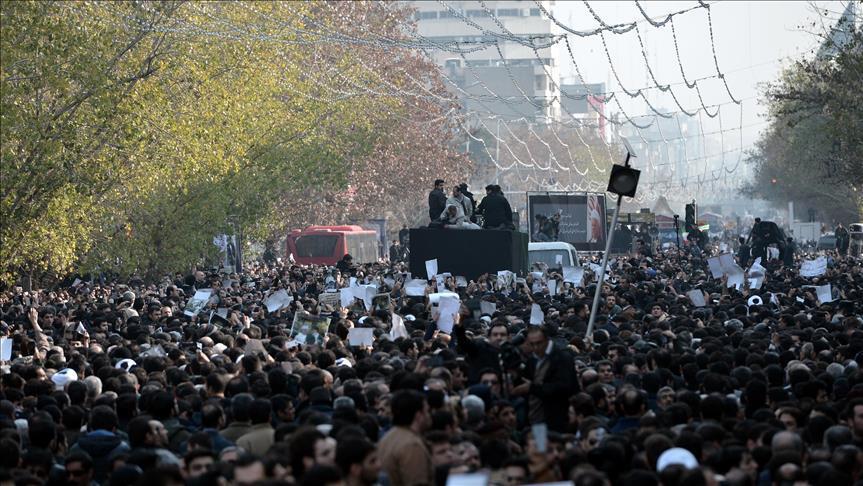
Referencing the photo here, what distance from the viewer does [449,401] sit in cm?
1186

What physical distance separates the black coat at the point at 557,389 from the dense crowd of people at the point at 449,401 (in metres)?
0.02

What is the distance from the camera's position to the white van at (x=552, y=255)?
1503 inches

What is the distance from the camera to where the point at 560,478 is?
389 inches

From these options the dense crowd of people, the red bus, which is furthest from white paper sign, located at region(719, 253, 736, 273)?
the red bus

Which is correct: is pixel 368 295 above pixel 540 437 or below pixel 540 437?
above

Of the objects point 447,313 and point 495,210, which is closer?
point 447,313

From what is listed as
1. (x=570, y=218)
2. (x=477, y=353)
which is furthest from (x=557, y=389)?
(x=570, y=218)

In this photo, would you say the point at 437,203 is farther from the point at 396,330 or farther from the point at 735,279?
the point at 396,330

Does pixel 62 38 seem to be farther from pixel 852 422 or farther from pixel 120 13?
pixel 852 422

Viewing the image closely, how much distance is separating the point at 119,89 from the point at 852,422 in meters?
18.8

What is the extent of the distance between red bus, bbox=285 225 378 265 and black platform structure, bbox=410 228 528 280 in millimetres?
27428

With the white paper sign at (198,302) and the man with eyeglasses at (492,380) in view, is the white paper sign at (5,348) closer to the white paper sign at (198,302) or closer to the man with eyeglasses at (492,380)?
the man with eyeglasses at (492,380)

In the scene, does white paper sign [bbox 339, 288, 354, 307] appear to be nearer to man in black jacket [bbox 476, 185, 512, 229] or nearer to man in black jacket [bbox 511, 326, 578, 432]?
man in black jacket [bbox 476, 185, 512, 229]

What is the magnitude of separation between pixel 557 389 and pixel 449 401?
94cm
